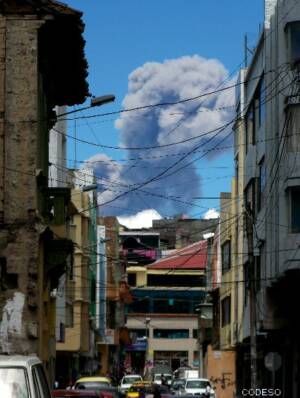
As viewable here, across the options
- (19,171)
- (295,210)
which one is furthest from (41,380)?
(295,210)

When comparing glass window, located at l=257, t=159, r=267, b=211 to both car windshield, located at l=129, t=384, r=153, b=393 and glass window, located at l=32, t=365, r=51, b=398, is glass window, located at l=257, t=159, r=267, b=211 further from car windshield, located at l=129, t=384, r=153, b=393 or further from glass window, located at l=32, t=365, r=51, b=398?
glass window, located at l=32, t=365, r=51, b=398

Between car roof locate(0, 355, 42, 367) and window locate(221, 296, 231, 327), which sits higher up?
window locate(221, 296, 231, 327)

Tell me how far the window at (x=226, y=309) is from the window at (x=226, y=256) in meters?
1.74

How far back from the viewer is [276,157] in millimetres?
41250

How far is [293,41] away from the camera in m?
39.6

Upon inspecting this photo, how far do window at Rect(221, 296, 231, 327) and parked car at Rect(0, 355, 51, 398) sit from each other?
2007 inches

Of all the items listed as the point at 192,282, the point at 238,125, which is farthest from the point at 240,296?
the point at 192,282

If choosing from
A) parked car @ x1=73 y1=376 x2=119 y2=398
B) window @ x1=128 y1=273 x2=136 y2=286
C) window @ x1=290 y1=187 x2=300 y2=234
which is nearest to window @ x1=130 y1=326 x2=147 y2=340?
window @ x1=128 y1=273 x2=136 y2=286

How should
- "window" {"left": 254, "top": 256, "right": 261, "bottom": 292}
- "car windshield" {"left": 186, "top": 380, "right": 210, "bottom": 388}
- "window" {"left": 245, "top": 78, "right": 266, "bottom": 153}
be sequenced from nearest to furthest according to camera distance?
"window" {"left": 245, "top": 78, "right": 266, "bottom": 153}
"window" {"left": 254, "top": 256, "right": 261, "bottom": 292}
"car windshield" {"left": 186, "top": 380, "right": 210, "bottom": 388}

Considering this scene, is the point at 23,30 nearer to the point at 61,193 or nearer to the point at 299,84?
the point at 61,193

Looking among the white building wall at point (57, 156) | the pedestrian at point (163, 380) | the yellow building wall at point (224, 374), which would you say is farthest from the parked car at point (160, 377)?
the white building wall at point (57, 156)

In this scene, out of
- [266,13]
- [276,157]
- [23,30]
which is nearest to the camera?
[23,30]

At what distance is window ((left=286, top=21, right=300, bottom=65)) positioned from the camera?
39406 mm

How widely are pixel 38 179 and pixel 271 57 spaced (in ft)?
50.1
